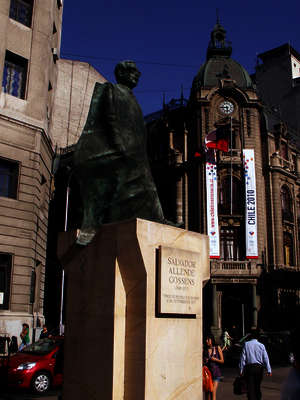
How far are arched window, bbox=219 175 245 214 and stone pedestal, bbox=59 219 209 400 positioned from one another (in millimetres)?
32136

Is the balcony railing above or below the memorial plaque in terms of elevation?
above

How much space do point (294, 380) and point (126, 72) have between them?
4975 mm

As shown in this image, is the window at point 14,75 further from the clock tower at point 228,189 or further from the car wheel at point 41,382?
the clock tower at point 228,189

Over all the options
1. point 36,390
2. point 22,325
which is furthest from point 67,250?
point 22,325

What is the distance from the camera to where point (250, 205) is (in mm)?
37438

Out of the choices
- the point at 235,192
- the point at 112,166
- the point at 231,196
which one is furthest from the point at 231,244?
the point at 112,166

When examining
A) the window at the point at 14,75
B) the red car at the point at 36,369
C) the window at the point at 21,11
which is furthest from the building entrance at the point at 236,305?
the red car at the point at 36,369

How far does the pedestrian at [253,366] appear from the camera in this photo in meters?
8.09

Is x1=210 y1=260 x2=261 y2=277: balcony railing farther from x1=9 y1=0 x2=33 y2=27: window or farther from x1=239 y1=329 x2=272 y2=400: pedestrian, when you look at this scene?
x1=239 y1=329 x2=272 y2=400: pedestrian

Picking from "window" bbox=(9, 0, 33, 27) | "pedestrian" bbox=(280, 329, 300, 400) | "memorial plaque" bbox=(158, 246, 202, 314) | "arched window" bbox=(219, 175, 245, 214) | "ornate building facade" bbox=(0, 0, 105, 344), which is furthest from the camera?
"arched window" bbox=(219, 175, 245, 214)

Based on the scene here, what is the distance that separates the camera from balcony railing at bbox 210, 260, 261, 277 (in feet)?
116

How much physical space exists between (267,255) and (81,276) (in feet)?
111

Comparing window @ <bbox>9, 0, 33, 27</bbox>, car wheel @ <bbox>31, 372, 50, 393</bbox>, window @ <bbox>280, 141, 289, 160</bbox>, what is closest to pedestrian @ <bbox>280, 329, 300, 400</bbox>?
car wheel @ <bbox>31, 372, 50, 393</bbox>

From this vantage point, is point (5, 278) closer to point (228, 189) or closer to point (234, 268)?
point (234, 268)
